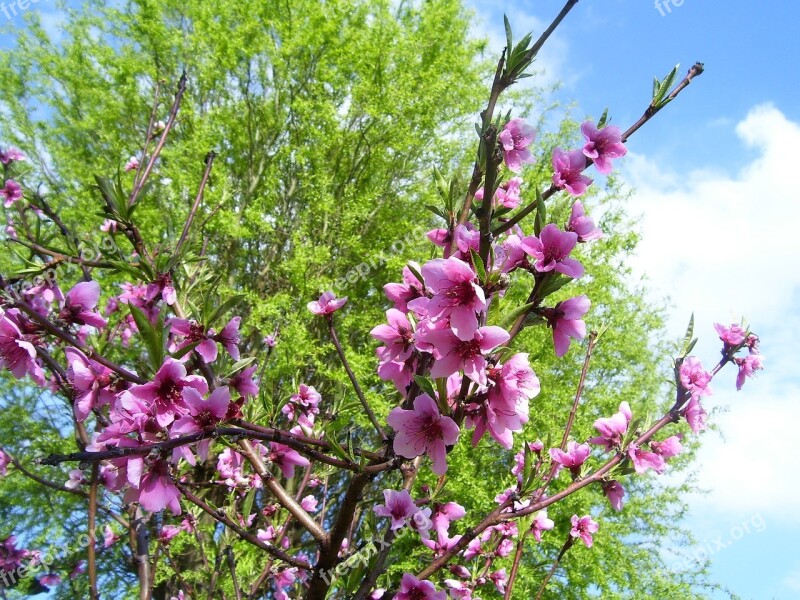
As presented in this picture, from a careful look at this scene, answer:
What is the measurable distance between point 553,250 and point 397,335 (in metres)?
0.41

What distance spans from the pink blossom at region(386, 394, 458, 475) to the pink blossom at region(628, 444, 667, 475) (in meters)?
0.97

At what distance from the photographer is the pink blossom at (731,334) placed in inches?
89.6

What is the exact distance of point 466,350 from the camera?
1.03 m

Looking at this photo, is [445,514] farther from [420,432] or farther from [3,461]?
[3,461]

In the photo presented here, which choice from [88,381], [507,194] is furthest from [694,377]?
[88,381]

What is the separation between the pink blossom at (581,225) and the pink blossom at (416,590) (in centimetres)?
100

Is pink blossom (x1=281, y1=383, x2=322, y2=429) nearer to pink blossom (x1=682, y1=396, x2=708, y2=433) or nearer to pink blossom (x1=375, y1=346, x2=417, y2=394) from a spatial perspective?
pink blossom (x1=375, y1=346, x2=417, y2=394)

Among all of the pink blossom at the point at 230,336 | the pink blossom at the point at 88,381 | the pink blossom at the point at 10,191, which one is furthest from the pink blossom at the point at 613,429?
the pink blossom at the point at 10,191

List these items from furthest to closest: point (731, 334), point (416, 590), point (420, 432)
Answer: point (731, 334)
point (416, 590)
point (420, 432)

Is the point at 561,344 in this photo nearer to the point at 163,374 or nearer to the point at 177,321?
the point at 163,374

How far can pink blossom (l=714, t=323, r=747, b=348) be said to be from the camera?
2.28 m

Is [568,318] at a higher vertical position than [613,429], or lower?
lower

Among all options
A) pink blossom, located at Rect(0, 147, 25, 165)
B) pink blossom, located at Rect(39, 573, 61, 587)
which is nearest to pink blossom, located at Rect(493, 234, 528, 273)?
pink blossom, located at Rect(0, 147, 25, 165)

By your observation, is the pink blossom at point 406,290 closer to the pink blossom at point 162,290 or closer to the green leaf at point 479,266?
the green leaf at point 479,266
